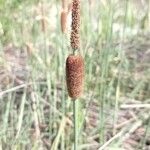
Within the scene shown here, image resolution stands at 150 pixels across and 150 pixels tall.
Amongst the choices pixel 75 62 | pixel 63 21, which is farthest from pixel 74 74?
pixel 63 21

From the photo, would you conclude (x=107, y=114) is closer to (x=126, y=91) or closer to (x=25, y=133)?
(x=126, y=91)

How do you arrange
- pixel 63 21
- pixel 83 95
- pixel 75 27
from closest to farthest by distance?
pixel 75 27
pixel 63 21
pixel 83 95

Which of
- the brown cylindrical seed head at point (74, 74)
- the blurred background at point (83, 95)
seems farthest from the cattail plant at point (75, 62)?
the blurred background at point (83, 95)

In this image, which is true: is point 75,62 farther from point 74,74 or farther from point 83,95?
point 83,95

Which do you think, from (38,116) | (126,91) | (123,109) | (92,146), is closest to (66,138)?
(92,146)

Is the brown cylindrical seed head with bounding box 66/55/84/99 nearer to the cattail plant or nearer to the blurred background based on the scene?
the cattail plant

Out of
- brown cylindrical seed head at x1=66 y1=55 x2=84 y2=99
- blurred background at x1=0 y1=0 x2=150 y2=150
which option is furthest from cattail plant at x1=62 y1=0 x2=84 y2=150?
blurred background at x1=0 y1=0 x2=150 y2=150
